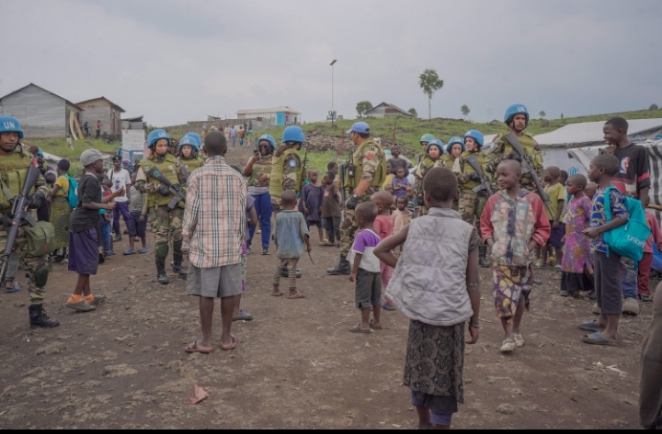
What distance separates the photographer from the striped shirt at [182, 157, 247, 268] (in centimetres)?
425

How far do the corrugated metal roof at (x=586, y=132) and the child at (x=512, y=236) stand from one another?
784 centimetres

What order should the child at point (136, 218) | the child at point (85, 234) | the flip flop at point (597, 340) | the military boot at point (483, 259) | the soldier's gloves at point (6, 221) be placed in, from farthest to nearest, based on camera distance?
the child at point (136, 218) → the military boot at point (483, 259) → the child at point (85, 234) → the soldier's gloves at point (6, 221) → the flip flop at point (597, 340)

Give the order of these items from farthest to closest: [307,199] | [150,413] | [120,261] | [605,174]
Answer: [307,199], [120,261], [605,174], [150,413]

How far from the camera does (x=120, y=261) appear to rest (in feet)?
30.1

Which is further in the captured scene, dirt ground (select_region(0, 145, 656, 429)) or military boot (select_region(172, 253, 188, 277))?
military boot (select_region(172, 253, 188, 277))

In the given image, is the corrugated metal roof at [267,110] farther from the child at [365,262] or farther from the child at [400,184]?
the child at [365,262]

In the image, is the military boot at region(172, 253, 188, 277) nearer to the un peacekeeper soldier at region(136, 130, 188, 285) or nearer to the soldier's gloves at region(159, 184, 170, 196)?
the un peacekeeper soldier at region(136, 130, 188, 285)

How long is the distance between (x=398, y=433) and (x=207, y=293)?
2081mm

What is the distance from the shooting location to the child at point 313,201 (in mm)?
10773

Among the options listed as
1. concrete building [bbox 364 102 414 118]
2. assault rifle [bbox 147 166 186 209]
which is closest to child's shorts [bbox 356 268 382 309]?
assault rifle [bbox 147 166 186 209]

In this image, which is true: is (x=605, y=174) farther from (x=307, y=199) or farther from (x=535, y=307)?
(x=307, y=199)

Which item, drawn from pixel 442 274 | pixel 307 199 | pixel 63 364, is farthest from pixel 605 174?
pixel 307 199

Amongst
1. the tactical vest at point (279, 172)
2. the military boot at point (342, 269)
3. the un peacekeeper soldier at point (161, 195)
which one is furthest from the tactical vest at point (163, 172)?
the military boot at point (342, 269)

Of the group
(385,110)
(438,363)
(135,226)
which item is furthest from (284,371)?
(385,110)
